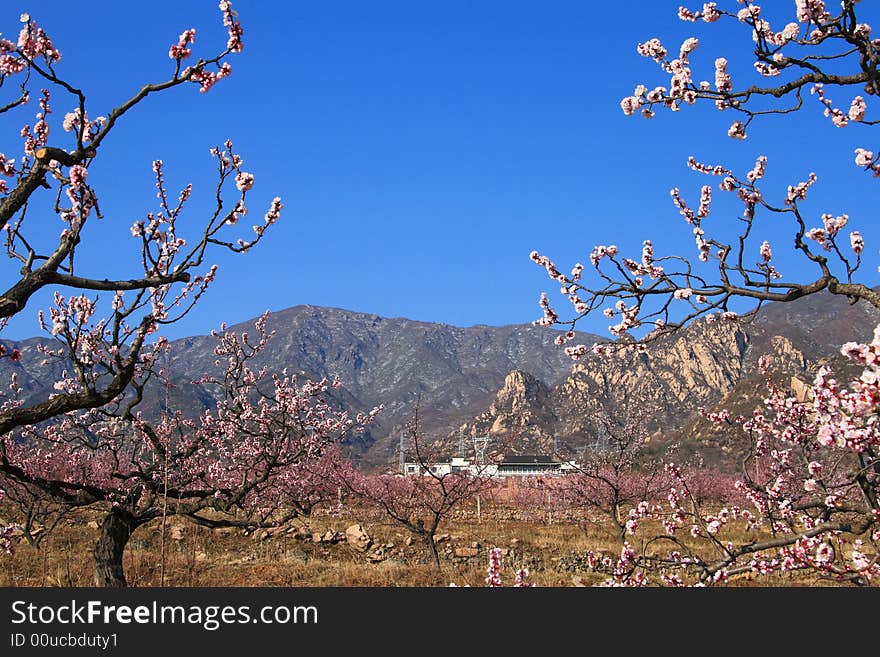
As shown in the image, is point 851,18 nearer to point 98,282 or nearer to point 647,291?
point 647,291

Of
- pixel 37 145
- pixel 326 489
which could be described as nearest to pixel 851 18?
pixel 37 145

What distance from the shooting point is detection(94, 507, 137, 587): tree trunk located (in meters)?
11.1

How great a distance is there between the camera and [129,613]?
6852mm

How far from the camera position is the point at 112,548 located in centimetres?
1126

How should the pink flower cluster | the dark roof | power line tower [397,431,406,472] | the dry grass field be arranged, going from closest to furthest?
the pink flower cluster → the dry grass field → power line tower [397,431,406,472] → the dark roof

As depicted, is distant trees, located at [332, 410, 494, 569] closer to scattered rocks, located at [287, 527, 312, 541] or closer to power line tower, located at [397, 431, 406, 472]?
power line tower, located at [397, 431, 406, 472]

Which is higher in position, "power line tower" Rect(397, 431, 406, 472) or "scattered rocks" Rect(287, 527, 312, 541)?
"power line tower" Rect(397, 431, 406, 472)

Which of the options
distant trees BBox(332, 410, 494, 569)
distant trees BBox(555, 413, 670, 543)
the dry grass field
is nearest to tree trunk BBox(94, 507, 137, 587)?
the dry grass field

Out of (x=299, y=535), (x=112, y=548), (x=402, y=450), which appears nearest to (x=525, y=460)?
(x=299, y=535)

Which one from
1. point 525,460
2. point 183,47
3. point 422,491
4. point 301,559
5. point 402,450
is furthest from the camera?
point 525,460

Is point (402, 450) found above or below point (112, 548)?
above

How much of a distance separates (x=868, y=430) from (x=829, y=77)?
95.9 inches

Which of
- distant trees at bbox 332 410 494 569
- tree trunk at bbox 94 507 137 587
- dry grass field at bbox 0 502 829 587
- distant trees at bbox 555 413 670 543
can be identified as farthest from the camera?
distant trees at bbox 555 413 670 543

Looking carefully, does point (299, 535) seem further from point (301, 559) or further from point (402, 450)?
point (402, 450)
